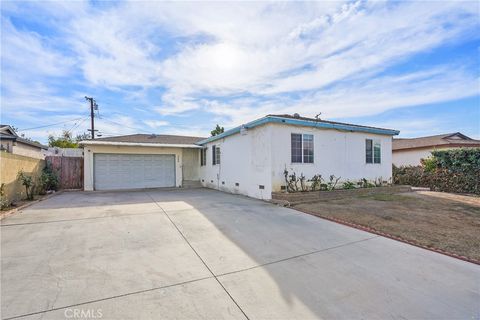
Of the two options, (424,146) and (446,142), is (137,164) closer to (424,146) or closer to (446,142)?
(424,146)

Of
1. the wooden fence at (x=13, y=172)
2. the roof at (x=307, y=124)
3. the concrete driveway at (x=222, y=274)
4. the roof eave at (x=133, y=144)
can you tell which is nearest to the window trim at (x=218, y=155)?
the roof at (x=307, y=124)

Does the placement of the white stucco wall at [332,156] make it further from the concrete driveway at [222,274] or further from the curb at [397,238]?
the concrete driveway at [222,274]

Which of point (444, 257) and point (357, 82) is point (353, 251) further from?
point (357, 82)

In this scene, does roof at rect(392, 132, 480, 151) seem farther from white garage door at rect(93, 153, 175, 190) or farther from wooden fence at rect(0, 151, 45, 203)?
wooden fence at rect(0, 151, 45, 203)

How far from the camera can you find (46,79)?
1074 cm

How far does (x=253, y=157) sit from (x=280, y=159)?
135cm

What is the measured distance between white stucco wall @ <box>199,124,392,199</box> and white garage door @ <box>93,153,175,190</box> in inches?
156

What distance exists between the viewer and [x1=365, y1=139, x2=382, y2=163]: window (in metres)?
12.0

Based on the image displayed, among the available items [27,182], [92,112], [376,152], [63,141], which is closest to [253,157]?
[376,152]

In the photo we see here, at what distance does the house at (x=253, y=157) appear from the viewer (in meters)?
9.37

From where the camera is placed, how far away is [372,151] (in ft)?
39.9

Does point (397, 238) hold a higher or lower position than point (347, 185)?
lower

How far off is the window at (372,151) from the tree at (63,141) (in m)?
32.4

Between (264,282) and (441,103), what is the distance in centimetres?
1780
